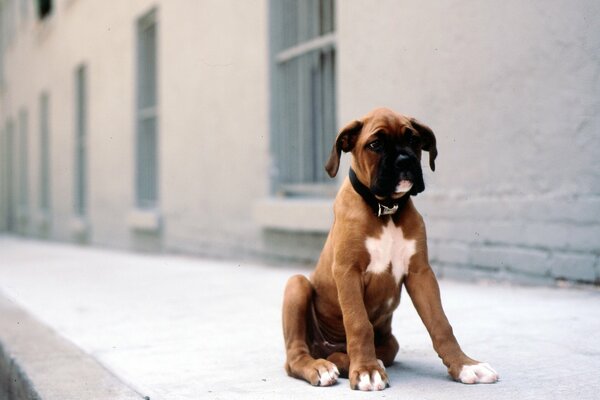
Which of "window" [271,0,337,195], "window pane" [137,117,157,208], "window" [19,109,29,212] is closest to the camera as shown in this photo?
"window" [271,0,337,195]

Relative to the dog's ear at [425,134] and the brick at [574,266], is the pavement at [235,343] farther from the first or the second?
the dog's ear at [425,134]

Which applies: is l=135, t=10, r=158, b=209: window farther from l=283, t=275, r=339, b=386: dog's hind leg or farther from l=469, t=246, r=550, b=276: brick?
l=283, t=275, r=339, b=386: dog's hind leg

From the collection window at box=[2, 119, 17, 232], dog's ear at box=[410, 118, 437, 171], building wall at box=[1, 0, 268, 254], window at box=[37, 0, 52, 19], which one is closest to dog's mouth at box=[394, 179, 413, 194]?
dog's ear at box=[410, 118, 437, 171]

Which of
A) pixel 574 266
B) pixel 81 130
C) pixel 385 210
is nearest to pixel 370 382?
pixel 385 210

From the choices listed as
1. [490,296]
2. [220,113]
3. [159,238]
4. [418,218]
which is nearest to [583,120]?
[490,296]

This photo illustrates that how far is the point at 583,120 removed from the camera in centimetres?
428

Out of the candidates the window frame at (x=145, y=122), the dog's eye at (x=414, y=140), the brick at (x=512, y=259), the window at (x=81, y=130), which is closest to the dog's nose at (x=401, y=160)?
the dog's eye at (x=414, y=140)

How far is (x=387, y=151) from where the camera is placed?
2455 mm

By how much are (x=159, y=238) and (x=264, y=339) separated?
22.5 ft

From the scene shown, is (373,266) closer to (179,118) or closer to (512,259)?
(512,259)

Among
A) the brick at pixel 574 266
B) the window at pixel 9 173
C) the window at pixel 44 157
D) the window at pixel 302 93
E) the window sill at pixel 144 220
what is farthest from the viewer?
the window at pixel 9 173

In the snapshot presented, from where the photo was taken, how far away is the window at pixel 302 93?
6.73 meters

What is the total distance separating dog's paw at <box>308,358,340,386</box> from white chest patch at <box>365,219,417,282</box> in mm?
370

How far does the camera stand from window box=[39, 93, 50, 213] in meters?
17.5
